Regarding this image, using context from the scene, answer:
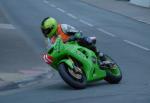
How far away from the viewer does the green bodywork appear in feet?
38.5

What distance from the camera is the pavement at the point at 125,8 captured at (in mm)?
32453

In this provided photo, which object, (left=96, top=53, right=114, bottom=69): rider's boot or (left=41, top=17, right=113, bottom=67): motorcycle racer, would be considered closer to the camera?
(left=41, top=17, right=113, bottom=67): motorcycle racer

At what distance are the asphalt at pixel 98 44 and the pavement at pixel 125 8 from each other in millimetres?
683

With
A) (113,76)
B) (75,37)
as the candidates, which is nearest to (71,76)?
(75,37)

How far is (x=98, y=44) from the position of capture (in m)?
20.8

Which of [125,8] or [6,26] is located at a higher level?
[6,26]

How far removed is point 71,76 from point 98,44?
9281mm

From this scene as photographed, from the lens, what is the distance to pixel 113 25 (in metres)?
27.8

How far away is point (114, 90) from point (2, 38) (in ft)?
32.0

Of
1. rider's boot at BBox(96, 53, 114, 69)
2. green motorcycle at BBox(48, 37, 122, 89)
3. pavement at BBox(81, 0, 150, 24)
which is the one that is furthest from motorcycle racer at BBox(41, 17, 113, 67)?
pavement at BBox(81, 0, 150, 24)

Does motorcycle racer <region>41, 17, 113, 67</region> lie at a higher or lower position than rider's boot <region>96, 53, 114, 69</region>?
higher

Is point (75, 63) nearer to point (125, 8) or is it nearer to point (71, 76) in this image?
point (71, 76)

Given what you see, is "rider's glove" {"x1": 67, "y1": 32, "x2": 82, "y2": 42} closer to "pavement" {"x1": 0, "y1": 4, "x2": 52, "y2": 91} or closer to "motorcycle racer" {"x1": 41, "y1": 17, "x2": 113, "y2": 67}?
"motorcycle racer" {"x1": 41, "y1": 17, "x2": 113, "y2": 67}

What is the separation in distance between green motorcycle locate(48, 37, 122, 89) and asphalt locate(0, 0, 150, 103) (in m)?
0.19
